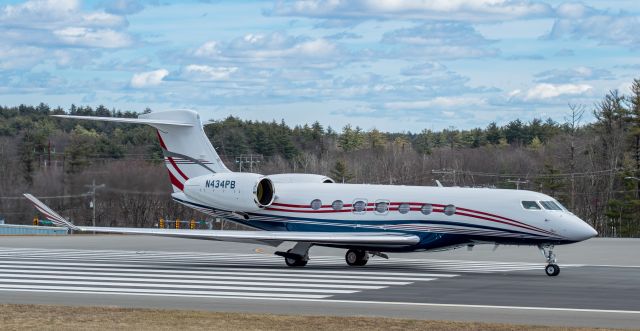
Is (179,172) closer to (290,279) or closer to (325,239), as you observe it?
(325,239)

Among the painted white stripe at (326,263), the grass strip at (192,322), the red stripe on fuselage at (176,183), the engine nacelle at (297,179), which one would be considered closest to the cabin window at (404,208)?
the painted white stripe at (326,263)

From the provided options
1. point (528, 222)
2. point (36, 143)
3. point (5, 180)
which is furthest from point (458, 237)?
point (36, 143)

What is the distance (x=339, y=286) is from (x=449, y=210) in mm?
5837

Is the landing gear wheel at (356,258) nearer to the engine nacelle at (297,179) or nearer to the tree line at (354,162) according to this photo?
the engine nacelle at (297,179)

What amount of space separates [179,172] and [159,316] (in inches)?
621

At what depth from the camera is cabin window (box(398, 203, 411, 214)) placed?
2866 centimetres

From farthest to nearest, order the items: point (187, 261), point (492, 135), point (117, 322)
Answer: point (492, 135) → point (187, 261) → point (117, 322)

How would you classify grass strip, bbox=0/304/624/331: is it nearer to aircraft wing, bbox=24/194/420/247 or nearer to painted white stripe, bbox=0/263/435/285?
painted white stripe, bbox=0/263/435/285

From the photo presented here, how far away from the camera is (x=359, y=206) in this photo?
1161 inches

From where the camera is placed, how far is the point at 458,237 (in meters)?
28.0

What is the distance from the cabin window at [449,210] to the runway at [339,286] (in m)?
1.54

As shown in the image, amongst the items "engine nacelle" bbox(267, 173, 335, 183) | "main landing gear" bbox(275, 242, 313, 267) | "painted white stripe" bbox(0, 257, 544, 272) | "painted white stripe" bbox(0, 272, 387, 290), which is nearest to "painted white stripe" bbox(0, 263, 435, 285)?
"painted white stripe" bbox(0, 272, 387, 290)

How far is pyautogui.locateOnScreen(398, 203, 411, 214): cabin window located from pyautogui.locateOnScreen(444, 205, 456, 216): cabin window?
1.10m

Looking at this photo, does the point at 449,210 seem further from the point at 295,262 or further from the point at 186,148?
the point at 186,148
